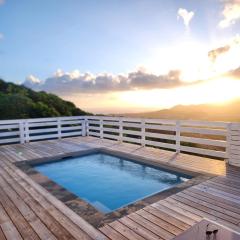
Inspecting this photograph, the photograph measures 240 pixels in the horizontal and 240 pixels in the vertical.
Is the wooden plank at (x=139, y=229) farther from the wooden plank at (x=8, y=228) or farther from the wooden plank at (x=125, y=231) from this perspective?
the wooden plank at (x=8, y=228)

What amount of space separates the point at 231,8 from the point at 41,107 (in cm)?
979

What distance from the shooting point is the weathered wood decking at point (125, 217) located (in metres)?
2.38

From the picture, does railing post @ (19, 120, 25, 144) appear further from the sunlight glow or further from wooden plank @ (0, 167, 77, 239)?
wooden plank @ (0, 167, 77, 239)

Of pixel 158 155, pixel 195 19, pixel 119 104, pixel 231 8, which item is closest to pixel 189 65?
pixel 195 19

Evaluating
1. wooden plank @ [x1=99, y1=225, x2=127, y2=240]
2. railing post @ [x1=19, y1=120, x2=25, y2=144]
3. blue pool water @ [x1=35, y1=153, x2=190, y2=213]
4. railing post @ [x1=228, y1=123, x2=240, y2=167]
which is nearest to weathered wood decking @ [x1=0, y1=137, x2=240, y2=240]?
wooden plank @ [x1=99, y1=225, x2=127, y2=240]

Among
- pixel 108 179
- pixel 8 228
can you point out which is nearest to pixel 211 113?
pixel 108 179

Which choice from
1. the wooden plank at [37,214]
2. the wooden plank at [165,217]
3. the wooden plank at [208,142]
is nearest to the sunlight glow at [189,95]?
the wooden plank at [208,142]

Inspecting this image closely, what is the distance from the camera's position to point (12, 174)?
4.47 meters

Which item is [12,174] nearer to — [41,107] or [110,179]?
[110,179]

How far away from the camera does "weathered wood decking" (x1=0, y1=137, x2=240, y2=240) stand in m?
2.38

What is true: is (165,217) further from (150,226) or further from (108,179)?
(108,179)

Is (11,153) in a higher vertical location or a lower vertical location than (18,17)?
lower

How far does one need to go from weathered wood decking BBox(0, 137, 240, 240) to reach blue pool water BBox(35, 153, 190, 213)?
2.48 ft

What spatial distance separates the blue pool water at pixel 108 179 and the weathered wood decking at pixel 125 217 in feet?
2.48
